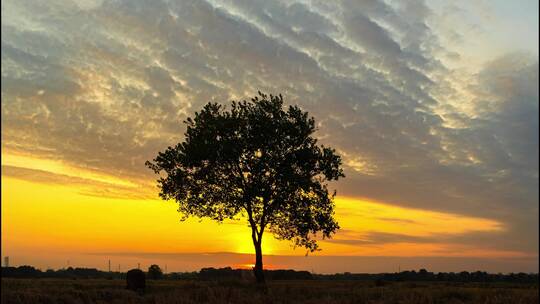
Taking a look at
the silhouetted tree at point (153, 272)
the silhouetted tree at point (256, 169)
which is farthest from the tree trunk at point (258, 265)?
the silhouetted tree at point (153, 272)

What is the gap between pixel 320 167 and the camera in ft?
170

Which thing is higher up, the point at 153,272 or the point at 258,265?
the point at 258,265

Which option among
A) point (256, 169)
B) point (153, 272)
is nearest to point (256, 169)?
point (256, 169)

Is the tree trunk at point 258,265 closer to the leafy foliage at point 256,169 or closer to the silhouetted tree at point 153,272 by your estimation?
the leafy foliage at point 256,169

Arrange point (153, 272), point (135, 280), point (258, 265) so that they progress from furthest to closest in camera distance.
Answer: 1. point (153, 272)
2. point (258, 265)
3. point (135, 280)

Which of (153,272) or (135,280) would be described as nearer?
(135,280)

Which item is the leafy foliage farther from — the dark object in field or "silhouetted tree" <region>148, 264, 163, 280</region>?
"silhouetted tree" <region>148, 264, 163, 280</region>

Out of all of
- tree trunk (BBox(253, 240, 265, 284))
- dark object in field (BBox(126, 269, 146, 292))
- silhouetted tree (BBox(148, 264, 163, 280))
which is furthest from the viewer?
silhouetted tree (BBox(148, 264, 163, 280))

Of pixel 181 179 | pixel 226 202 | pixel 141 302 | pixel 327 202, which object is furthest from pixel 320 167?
pixel 141 302

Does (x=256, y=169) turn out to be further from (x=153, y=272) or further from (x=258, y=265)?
(x=153, y=272)

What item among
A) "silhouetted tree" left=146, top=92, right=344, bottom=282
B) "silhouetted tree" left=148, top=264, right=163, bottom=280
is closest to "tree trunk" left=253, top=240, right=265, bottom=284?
"silhouetted tree" left=146, top=92, right=344, bottom=282

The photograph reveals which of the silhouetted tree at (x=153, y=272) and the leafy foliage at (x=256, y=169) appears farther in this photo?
the silhouetted tree at (x=153, y=272)

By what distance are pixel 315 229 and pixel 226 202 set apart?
372 inches

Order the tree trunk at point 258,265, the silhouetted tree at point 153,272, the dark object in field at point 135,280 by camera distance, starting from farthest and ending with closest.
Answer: the silhouetted tree at point 153,272
the tree trunk at point 258,265
the dark object in field at point 135,280
